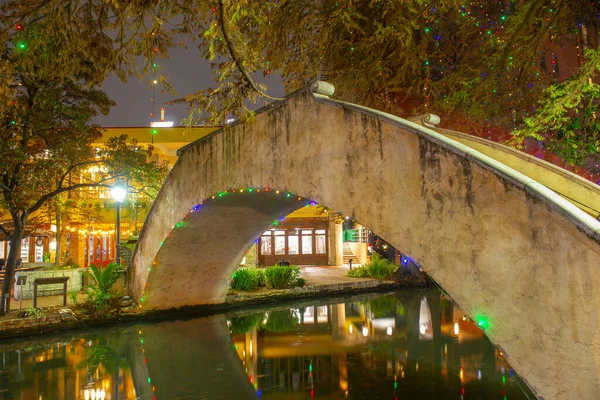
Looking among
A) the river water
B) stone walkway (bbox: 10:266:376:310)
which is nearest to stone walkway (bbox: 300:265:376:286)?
stone walkway (bbox: 10:266:376:310)

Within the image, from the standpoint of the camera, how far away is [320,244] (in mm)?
28453

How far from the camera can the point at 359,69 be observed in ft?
34.1

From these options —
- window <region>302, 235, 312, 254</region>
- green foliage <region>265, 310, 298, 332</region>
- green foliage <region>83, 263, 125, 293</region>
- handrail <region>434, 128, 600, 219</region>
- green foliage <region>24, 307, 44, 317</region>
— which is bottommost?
green foliage <region>265, 310, 298, 332</region>

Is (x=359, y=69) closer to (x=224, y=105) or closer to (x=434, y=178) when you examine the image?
(x=224, y=105)

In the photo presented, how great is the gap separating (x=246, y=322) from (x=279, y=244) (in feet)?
46.6

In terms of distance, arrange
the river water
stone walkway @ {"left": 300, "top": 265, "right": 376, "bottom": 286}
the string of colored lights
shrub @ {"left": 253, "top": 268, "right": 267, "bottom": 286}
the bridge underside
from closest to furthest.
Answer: the river water → the string of colored lights → the bridge underside → shrub @ {"left": 253, "top": 268, "right": 267, "bottom": 286} → stone walkway @ {"left": 300, "top": 265, "right": 376, "bottom": 286}

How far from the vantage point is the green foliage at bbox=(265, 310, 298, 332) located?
12772 millimetres

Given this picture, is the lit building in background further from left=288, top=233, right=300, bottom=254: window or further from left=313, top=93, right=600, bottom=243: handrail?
left=313, top=93, right=600, bottom=243: handrail

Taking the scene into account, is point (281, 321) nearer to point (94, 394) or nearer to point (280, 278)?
point (280, 278)

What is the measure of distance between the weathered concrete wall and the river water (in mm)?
3657

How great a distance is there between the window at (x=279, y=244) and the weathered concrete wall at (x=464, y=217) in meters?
19.0

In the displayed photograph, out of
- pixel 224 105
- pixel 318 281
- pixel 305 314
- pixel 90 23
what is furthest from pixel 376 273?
pixel 90 23

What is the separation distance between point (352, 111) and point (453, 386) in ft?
16.6

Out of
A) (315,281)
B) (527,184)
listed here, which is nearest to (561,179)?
(527,184)
